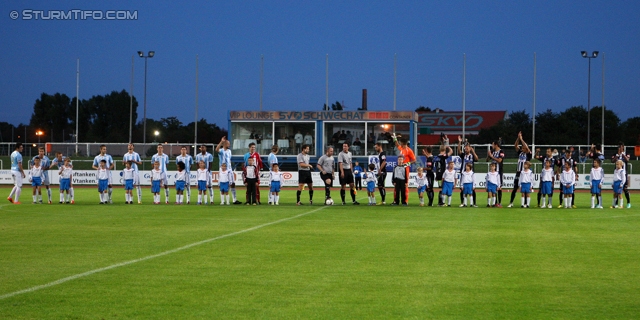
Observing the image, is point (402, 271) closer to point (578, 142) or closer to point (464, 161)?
point (464, 161)

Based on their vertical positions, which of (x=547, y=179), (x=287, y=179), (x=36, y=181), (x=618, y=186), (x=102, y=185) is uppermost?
(x=547, y=179)

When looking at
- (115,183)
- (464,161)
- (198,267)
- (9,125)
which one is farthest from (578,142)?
(9,125)

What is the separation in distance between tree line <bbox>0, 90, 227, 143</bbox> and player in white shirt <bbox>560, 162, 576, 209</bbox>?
3432 inches

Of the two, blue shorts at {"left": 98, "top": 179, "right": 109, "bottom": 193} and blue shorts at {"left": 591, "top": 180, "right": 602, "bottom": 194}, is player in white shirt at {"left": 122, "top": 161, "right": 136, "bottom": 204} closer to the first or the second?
blue shorts at {"left": 98, "top": 179, "right": 109, "bottom": 193}

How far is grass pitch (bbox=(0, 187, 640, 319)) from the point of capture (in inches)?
295

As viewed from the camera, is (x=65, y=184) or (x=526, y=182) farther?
(x=65, y=184)

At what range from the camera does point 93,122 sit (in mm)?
126562

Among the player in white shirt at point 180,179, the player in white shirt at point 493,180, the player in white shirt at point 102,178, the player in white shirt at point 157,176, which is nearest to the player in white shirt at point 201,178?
the player in white shirt at point 180,179

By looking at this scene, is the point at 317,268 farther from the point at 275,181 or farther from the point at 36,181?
the point at 36,181

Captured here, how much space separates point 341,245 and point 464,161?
12.7m

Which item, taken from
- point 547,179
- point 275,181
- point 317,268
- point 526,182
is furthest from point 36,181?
point 317,268

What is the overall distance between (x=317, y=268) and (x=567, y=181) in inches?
636

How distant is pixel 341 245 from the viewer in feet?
41.7

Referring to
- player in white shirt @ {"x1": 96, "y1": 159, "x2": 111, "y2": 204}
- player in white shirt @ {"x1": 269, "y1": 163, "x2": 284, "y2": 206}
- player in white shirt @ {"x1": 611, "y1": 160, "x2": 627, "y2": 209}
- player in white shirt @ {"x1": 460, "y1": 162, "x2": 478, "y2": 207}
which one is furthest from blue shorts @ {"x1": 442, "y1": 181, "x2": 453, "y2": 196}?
player in white shirt @ {"x1": 96, "y1": 159, "x2": 111, "y2": 204}
